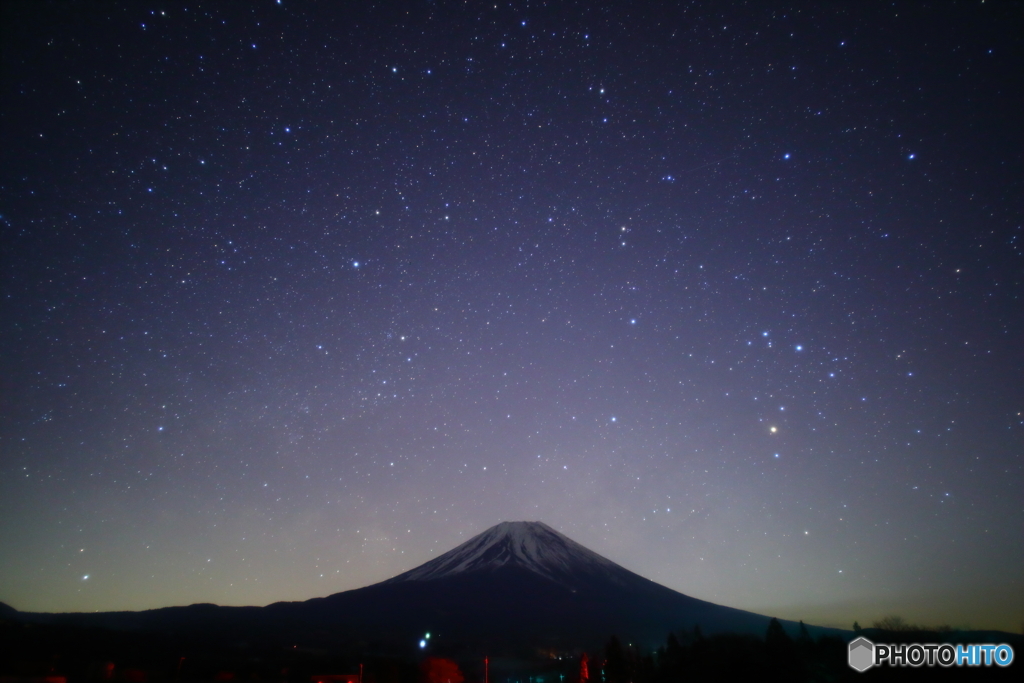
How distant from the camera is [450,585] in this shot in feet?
417

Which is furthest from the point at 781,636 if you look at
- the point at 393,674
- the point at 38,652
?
the point at 38,652

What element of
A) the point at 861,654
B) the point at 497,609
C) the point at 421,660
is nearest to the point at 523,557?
the point at 497,609

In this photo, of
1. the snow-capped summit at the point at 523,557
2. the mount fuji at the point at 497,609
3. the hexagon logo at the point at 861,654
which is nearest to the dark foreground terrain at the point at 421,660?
the hexagon logo at the point at 861,654

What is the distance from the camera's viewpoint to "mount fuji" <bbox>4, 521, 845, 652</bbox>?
10194 cm

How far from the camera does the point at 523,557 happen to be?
136750 millimetres

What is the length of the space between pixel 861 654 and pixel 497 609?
9741 centimetres

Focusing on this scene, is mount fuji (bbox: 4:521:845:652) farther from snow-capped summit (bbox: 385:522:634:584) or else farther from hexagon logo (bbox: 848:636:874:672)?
hexagon logo (bbox: 848:636:874:672)

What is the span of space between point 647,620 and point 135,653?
88.9 meters

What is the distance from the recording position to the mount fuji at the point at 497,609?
334 ft

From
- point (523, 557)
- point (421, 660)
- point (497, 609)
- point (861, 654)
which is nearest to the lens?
point (861, 654)

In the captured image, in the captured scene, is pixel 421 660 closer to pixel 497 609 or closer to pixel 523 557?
pixel 497 609

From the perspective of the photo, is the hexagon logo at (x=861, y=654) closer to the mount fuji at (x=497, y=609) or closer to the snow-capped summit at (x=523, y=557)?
the mount fuji at (x=497, y=609)

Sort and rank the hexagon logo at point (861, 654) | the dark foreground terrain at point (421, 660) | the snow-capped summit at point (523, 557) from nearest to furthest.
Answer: the hexagon logo at point (861, 654)
the dark foreground terrain at point (421, 660)
the snow-capped summit at point (523, 557)

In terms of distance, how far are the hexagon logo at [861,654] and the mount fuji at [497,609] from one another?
77845 millimetres
